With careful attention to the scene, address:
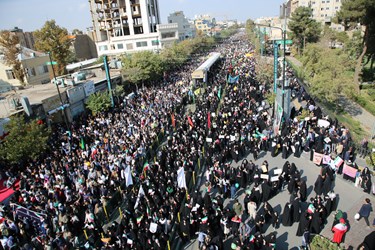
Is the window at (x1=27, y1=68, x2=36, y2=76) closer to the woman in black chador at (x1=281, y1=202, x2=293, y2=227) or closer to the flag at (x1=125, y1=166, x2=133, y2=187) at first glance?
the flag at (x1=125, y1=166, x2=133, y2=187)

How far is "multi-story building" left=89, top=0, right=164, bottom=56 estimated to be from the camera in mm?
56344

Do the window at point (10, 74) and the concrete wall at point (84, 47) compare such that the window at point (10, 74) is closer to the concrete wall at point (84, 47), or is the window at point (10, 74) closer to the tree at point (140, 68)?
the tree at point (140, 68)

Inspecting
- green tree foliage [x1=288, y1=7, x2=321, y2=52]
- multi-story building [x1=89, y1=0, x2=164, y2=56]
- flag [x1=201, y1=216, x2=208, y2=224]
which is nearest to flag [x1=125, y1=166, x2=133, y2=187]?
flag [x1=201, y1=216, x2=208, y2=224]

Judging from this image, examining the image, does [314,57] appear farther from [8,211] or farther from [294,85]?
[8,211]

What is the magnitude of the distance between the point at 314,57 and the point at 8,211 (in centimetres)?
2783

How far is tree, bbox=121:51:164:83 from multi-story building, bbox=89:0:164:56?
2340cm

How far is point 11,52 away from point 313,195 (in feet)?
112

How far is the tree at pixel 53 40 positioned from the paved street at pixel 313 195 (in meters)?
34.4

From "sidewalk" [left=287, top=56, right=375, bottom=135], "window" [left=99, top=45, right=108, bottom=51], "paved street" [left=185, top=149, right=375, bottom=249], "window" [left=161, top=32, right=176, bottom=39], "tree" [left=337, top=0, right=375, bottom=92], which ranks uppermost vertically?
"tree" [left=337, top=0, right=375, bottom=92]

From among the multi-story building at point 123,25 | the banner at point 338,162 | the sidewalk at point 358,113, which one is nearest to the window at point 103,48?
the multi-story building at point 123,25

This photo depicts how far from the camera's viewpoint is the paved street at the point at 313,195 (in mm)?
9109

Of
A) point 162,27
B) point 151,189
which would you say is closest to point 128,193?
point 151,189

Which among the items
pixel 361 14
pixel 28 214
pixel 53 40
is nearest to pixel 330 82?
pixel 361 14

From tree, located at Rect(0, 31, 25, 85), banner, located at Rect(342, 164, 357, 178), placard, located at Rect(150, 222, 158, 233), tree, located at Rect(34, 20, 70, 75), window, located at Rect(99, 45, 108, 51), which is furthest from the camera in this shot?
window, located at Rect(99, 45, 108, 51)
